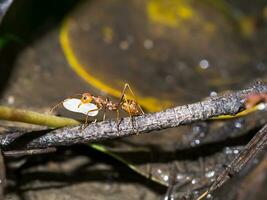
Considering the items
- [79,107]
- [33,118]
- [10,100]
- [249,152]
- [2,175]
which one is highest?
[10,100]

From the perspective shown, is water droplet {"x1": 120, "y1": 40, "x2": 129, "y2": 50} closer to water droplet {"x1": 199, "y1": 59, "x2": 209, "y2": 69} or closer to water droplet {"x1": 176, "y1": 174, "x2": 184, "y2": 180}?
water droplet {"x1": 199, "y1": 59, "x2": 209, "y2": 69}

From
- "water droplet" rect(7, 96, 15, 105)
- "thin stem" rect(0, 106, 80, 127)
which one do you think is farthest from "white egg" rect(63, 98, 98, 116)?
"water droplet" rect(7, 96, 15, 105)

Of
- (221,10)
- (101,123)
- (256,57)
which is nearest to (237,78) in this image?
(256,57)

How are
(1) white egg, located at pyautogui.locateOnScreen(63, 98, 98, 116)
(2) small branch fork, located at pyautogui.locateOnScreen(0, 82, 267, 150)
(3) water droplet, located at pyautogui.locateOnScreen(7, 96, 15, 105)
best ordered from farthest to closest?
(3) water droplet, located at pyautogui.locateOnScreen(7, 96, 15, 105) < (1) white egg, located at pyautogui.locateOnScreen(63, 98, 98, 116) < (2) small branch fork, located at pyautogui.locateOnScreen(0, 82, 267, 150)

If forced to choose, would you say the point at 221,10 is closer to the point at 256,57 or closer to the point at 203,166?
the point at 256,57

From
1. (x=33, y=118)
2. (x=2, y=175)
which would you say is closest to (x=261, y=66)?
(x=33, y=118)

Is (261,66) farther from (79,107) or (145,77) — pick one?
(79,107)

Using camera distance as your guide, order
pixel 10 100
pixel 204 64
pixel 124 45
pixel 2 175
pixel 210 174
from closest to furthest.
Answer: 1. pixel 2 175
2. pixel 210 174
3. pixel 10 100
4. pixel 124 45
5. pixel 204 64
